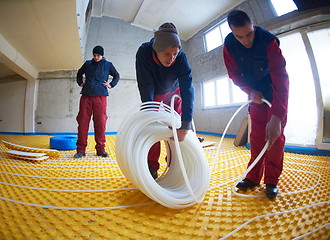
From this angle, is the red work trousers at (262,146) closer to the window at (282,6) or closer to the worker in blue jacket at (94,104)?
the worker in blue jacket at (94,104)

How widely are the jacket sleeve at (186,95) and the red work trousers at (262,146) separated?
615 millimetres

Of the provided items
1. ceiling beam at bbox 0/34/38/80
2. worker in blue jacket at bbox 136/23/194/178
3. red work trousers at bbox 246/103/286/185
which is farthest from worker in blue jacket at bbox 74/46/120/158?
ceiling beam at bbox 0/34/38/80

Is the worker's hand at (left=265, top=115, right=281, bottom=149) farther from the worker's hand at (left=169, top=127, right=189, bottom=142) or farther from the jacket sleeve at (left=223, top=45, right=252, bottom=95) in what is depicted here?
the worker's hand at (left=169, top=127, right=189, bottom=142)

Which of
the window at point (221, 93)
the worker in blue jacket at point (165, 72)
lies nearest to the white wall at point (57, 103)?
the window at point (221, 93)

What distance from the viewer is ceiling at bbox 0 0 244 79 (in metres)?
2.79

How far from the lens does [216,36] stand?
265 inches

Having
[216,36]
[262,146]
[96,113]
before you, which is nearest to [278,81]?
[262,146]

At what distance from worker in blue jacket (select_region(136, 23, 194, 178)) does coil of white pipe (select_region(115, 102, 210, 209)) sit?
146 millimetres

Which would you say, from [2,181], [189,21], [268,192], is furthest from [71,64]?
[268,192]

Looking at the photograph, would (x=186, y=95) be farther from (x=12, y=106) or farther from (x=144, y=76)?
(x=12, y=106)

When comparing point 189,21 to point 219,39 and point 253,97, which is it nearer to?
point 219,39

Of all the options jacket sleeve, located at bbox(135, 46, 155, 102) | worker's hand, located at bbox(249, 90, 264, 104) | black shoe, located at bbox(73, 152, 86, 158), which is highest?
jacket sleeve, located at bbox(135, 46, 155, 102)

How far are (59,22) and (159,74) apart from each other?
2.94m

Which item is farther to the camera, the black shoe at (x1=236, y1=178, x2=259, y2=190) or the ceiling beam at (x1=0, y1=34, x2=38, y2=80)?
the ceiling beam at (x1=0, y1=34, x2=38, y2=80)
